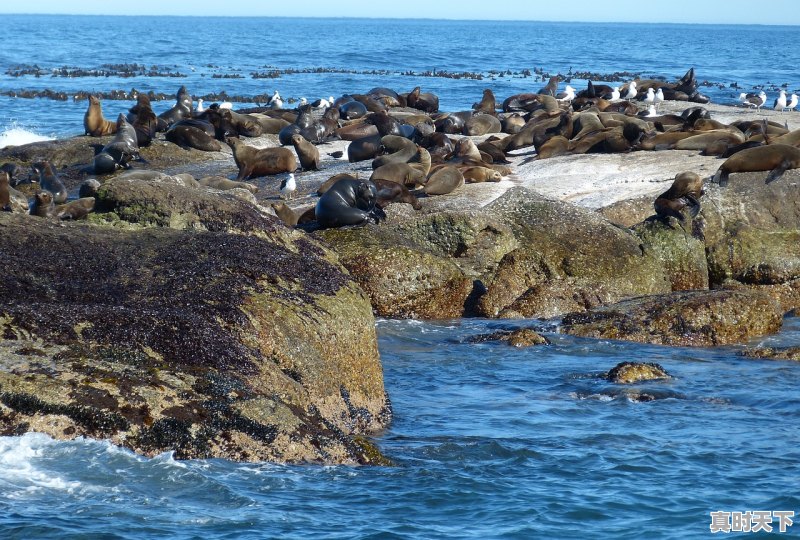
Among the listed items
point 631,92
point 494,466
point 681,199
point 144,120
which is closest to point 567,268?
point 681,199

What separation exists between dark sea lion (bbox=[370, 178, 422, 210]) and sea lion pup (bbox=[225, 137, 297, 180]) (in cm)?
356

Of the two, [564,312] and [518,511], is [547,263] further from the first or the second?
[518,511]

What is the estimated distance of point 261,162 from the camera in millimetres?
17375

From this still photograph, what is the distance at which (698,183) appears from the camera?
1247 centimetres

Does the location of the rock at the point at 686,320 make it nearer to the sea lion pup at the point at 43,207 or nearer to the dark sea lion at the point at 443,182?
the dark sea lion at the point at 443,182

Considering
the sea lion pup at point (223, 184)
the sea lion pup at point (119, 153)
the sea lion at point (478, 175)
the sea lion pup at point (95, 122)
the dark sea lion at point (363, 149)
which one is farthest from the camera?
the sea lion pup at point (95, 122)

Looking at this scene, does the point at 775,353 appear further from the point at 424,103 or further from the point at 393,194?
the point at 424,103

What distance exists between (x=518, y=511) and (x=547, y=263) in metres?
6.15

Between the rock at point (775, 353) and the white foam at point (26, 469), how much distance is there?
255 inches

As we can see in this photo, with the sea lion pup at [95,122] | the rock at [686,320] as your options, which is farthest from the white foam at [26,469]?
the sea lion pup at [95,122]

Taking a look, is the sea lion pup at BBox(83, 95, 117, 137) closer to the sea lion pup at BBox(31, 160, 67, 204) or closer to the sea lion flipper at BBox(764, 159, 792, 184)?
the sea lion pup at BBox(31, 160, 67, 204)

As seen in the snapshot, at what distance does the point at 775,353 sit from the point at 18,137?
21.1 metres

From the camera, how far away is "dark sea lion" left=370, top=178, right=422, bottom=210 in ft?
45.9

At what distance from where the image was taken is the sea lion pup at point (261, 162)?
17.4 metres
